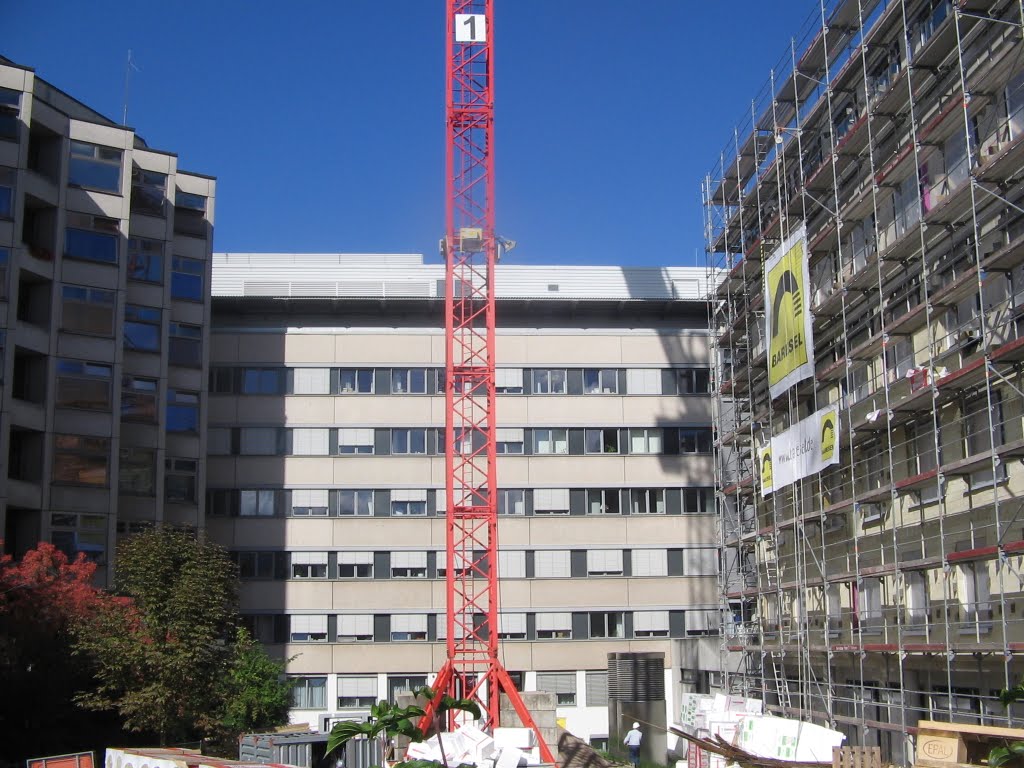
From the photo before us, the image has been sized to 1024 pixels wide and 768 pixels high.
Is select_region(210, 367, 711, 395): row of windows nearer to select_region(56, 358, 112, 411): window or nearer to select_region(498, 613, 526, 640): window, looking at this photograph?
select_region(56, 358, 112, 411): window

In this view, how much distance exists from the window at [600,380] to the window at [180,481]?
16.2 meters

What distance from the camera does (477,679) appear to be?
47844mm

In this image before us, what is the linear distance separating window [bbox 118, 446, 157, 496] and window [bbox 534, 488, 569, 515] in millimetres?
15339

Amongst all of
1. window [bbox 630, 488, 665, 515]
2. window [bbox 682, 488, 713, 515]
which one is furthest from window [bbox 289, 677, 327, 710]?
window [bbox 682, 488, 713, 515]

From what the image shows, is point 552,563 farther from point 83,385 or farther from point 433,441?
point 83,385

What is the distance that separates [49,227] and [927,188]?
2928 centimetres

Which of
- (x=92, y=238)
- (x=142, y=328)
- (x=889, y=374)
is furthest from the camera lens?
(x=142, y=328)

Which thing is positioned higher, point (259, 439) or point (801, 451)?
point (259, 439)

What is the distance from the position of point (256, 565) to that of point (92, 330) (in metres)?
12.4

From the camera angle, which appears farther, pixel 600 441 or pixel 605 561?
pixel 600 441

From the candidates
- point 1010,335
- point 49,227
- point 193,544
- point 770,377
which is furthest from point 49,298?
point 1010,335

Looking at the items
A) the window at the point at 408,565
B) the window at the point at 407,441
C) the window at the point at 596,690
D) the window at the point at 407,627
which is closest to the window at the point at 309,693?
the window at the point at 407,627

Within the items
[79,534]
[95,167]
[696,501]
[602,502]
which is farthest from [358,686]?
[95,167]

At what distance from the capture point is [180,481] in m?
49.3
